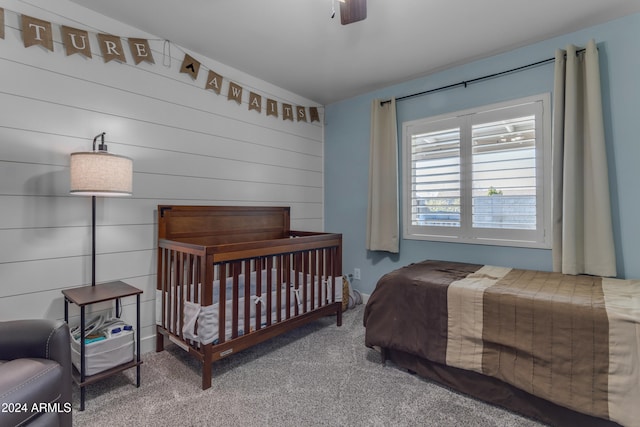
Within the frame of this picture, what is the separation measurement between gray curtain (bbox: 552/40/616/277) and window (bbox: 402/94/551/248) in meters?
0.13

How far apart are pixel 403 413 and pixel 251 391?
0.86m

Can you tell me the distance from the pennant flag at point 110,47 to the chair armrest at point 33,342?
5.59ft

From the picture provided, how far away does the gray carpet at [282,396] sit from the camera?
62.4 inches

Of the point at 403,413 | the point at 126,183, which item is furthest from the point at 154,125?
the point at 403,413

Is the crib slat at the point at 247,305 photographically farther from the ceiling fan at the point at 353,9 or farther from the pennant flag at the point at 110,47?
the pennant flag at the point at 110,47

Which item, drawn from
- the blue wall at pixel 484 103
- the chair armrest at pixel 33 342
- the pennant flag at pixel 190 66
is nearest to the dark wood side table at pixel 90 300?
the chair armrest at pixel 33 342

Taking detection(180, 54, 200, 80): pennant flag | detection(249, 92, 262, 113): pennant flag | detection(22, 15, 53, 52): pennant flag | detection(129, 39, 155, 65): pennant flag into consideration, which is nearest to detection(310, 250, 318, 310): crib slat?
detection(249, 92, 262, 113): pennant flag

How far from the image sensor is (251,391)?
6.00ft

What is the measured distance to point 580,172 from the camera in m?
2.17

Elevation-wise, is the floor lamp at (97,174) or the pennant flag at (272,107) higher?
the pennant flag at (272,107)

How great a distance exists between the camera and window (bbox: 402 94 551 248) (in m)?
2.40

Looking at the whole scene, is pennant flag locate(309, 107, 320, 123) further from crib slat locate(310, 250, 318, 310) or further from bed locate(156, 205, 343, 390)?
crib slat locate(310, 250, 318, 310)

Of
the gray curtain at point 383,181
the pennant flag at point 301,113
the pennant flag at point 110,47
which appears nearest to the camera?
the pennant flag at point 110,47

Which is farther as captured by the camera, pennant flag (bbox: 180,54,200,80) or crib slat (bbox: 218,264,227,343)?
pennant flag (bbox: 180,54,200,80)
